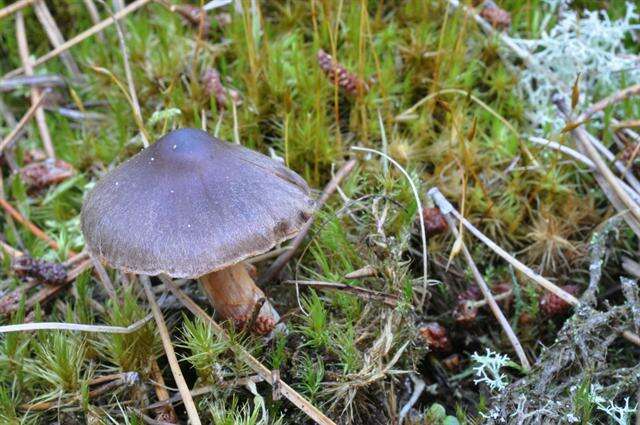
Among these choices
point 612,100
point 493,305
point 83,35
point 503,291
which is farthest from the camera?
point 83,35

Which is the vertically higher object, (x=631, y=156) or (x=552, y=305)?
(x=631, y=156)

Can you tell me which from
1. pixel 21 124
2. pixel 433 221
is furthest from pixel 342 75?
pixel 21 124

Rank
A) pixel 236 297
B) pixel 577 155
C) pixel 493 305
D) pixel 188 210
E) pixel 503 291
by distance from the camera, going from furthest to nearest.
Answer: pixel 577 155
pixel 503 291
pixel 493 305
pixel 236 297
pixel 188 210

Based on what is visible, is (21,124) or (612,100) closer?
(612,100)

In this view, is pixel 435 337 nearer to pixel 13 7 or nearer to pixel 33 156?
pixel 33 156

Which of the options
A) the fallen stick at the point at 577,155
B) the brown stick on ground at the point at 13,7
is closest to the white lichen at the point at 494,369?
the fallen stick at the point at 577,155

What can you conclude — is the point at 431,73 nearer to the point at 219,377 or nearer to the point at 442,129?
the point at 442,129

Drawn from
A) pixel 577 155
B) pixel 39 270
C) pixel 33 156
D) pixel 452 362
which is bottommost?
pixel 452 362
